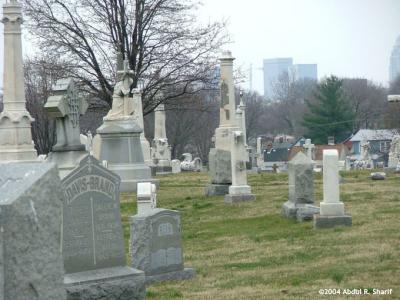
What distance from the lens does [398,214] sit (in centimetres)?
1388

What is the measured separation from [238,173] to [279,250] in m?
7.03

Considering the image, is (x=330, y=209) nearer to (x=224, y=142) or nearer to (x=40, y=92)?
(x=224, y=142)

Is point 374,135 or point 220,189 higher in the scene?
point 374,135

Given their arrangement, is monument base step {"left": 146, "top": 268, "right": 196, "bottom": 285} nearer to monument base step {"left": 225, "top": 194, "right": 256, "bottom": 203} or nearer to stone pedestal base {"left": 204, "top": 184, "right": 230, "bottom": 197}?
monument base step {"left": 225, "top": 194, "right": 256, "bottom": 203}

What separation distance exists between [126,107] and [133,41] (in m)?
7.63

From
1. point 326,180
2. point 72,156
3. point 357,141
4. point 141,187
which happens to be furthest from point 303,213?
point 357,141

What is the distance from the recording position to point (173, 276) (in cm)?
930

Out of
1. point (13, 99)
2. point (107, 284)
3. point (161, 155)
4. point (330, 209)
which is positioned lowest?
point (107, 284)

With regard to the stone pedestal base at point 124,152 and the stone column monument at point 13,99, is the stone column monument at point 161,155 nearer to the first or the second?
the stone pedestal base at point 124,152

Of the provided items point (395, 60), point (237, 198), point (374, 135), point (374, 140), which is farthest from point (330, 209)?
point (395, 60)

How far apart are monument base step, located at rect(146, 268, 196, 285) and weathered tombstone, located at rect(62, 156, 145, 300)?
827 millimetres

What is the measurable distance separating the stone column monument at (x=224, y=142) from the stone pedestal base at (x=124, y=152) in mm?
2803

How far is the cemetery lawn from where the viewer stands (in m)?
8.36

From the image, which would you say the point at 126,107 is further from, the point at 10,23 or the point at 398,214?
the point at 398,214
